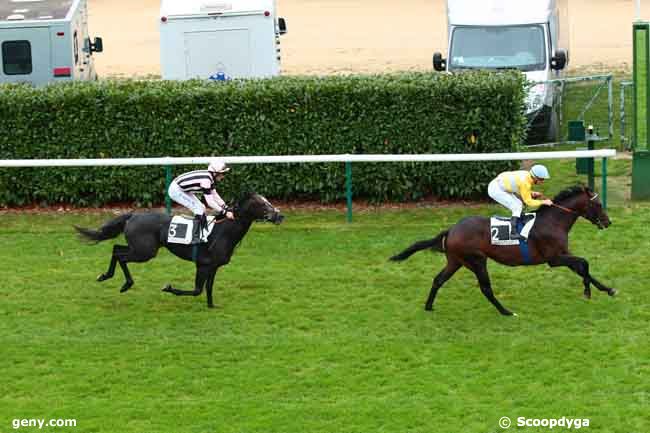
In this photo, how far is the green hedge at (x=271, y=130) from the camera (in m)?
15.6

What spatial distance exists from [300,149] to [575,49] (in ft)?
40.2

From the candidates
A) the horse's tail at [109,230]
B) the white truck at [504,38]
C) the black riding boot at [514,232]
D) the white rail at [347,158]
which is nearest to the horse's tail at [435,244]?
the black riding boot at [514,232]

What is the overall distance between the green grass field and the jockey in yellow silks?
0.86 m

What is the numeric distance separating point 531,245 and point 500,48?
28.1ft

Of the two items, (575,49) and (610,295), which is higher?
(575,49)

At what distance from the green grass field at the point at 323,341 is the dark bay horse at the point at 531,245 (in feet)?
1.23

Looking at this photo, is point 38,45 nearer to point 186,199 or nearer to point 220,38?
point 220,38

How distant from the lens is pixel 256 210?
1204cm

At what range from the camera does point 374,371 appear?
34.7 ft

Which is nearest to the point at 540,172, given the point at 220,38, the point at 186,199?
the point at 186,199

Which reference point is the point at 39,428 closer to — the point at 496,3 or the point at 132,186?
the point at 132,186

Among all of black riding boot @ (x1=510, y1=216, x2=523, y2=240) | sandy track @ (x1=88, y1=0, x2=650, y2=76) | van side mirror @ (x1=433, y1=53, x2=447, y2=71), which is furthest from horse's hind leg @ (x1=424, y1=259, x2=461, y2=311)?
sandy track @ (x1=88, y1=0, x2=650, y2=76)

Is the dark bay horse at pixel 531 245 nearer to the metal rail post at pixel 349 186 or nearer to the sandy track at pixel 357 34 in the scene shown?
the metal rail post at pixel 349 186

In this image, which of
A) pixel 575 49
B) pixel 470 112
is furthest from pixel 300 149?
pixel 575 49
